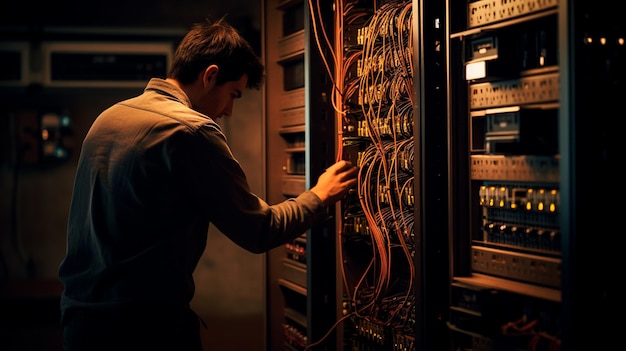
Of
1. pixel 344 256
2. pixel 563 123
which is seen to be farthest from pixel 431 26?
pixel 344 256

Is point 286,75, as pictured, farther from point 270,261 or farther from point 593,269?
point 593,269

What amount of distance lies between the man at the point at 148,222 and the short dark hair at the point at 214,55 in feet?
0.54

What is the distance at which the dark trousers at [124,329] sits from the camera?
5.62ft

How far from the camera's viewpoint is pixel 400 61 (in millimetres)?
2027

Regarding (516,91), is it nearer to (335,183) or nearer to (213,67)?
(335,183)

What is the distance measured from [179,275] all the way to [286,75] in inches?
48.3

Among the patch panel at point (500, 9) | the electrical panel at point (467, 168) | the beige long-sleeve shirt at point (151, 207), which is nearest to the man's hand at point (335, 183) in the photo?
the electrical panel at point (467, 168)

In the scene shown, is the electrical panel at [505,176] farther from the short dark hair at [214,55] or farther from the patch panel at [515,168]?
the short dark hair at [214,55]

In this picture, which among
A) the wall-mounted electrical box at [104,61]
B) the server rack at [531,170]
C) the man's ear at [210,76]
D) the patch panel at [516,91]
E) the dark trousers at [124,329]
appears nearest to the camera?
the server rack at [531,170]

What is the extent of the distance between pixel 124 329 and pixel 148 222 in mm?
275

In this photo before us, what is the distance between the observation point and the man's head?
6.36 ft

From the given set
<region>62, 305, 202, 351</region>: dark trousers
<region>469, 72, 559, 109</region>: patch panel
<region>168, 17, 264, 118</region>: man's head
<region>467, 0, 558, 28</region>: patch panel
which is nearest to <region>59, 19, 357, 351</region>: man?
<region>62, 305, 202, 351</region>: dark trousers

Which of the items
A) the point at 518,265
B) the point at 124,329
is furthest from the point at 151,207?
the point at 518,265

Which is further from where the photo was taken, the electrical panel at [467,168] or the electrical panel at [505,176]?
the electrical panel at [505,176]
